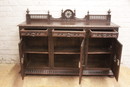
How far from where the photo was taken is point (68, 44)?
253 cm

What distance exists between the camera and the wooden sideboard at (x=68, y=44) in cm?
217

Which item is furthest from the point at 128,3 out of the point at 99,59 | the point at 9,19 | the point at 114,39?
the point at 9,19

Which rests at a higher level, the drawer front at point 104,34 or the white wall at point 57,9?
the white wall at point 57,9

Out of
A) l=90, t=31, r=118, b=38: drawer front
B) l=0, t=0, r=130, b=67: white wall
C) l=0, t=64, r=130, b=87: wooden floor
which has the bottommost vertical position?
l=0, t=64, r=130, b=87: wooden floor

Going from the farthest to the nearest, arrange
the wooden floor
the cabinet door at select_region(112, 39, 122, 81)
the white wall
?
the white wall
the wooden floor
the cabinet door at select_region(112, 39, 122, 81)

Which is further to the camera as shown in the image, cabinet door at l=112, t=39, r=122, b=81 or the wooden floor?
the wooden floor

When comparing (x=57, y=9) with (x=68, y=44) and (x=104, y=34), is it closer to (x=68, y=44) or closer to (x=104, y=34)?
(x=68, y=44)

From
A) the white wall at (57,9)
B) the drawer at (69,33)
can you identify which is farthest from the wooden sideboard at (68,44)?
the white wall at (57,9)

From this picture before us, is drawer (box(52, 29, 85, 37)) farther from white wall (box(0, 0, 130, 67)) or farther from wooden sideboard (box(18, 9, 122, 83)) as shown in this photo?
white wall (box(0, 0, 130, 67))

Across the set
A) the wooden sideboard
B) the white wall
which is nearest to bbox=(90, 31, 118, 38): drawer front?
the wooden sideboard

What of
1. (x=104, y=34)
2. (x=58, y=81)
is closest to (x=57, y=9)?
(x=104, y=34)

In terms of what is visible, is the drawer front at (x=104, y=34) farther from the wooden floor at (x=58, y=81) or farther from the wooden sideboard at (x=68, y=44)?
the wooden floor at (x=58, y=81)

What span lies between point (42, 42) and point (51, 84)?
2.20ft

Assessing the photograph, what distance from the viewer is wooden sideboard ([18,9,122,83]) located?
7.12 feet
